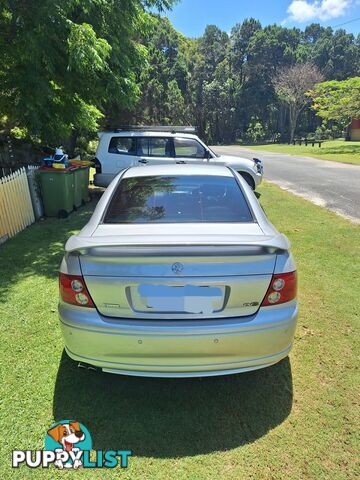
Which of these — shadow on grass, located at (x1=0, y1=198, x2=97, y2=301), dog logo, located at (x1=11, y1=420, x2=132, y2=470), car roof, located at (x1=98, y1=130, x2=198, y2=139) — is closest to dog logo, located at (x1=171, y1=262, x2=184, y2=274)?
dog logo, located at (x1=11, y1=420, x2=132, y2=470)

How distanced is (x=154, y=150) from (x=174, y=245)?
819 centimetres

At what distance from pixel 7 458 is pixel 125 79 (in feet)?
26.8

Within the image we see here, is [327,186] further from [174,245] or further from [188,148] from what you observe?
[174,245]

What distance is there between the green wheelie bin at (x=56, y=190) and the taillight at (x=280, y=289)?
6532mm

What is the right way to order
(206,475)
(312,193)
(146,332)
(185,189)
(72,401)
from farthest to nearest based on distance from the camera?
(312,193), (185,189), (72,401), (146,332), (206,475)

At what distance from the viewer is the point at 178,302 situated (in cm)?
234

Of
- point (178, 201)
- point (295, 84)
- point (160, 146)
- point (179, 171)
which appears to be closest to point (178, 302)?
point (178, 201)

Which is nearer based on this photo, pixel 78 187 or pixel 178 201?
pixel 178 201

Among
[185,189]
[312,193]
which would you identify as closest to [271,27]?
[312,193]

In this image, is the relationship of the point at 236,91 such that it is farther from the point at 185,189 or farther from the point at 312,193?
the point at 185,189

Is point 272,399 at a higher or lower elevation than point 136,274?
lower

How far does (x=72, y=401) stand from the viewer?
2.70 m

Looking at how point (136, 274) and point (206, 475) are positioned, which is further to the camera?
point (136, 274)

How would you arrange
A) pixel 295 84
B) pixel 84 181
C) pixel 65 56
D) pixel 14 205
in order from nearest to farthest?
1. pixel 14 205
2. pixel 65 56
3. pixel 84 181
4. pixel 295 84
